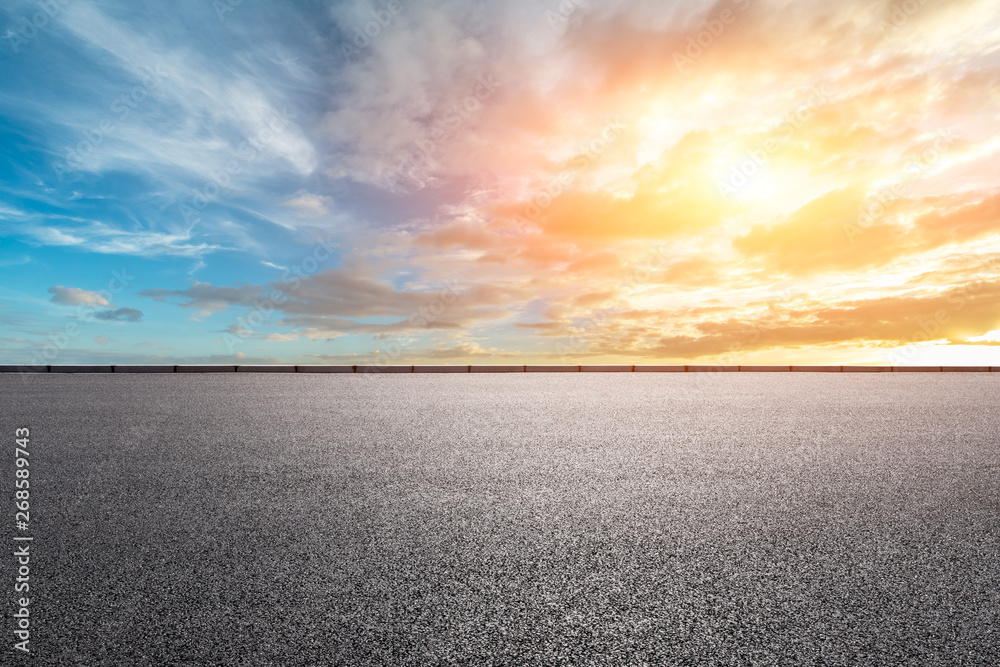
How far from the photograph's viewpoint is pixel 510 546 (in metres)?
3.66

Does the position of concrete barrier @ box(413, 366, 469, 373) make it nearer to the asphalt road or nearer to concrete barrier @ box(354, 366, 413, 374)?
concrete barrier @ box(354, 366, 413, 374)

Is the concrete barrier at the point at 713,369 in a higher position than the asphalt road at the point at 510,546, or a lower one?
higher

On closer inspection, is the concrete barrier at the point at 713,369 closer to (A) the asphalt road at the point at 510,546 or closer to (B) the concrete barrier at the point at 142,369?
(A) the asphalt road at the point at 510,546

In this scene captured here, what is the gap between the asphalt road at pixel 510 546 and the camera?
2580mm

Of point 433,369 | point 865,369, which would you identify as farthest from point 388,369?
point 865,369

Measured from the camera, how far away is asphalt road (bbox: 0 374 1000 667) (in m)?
2.58

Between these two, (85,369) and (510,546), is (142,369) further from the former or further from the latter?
(510,546)

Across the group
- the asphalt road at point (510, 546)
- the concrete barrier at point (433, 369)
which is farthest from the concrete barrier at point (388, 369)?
the asphalt road at point (510, 546)

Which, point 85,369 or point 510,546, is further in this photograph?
point 85,369

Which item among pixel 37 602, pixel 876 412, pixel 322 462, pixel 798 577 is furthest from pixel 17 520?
pixel 876 412

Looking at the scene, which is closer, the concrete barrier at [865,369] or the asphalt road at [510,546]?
the asphalt road at [510,546]

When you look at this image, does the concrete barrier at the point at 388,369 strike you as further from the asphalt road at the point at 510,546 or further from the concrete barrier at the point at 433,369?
the asphalt road at the point at 510,546

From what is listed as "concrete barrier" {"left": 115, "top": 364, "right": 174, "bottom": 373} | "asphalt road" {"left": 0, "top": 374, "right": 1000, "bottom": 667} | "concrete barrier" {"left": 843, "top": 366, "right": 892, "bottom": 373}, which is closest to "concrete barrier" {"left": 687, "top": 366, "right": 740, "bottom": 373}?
"concrete barrier" {"left": 843, "top": 366, "right": 892, "bottom": 373}

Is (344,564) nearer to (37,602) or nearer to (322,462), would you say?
(37,602)
